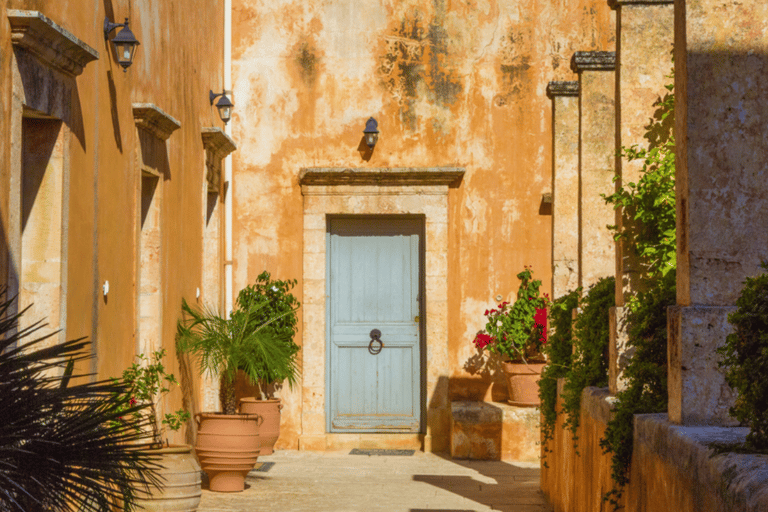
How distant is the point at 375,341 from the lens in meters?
10.2

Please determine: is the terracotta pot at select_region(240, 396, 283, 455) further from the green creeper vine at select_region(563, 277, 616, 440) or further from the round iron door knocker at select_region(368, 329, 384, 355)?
the green creeper vine at select_region(563, 277, 616, 440)

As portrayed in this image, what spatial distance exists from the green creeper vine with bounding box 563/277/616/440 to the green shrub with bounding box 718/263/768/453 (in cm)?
278

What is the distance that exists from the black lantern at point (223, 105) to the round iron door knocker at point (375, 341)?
103 inches

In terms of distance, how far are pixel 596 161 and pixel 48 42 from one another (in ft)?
11.9

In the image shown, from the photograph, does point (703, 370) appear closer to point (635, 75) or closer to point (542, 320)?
point (635, 75)

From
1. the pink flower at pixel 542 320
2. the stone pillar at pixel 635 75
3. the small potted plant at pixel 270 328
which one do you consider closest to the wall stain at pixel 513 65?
the pink flower at pixel 542 320

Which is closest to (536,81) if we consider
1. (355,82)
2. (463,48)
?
(463,48)

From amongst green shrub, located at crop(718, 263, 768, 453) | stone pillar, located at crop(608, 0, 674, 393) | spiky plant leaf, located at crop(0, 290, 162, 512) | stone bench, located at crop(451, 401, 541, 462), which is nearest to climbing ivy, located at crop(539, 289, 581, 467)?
stone pillar, located at crop(608, 0, 674, 393)

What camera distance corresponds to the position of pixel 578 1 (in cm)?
1011

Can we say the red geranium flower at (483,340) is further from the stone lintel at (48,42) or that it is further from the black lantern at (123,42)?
the stone lintel at (48,42)

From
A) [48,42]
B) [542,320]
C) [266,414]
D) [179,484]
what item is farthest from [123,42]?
[542,320]

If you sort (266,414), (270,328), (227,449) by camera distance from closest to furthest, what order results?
1. (227,449)
2. (270,328)
3. (266,414)

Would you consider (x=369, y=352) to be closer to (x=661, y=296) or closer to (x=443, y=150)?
(x=443, y=150)

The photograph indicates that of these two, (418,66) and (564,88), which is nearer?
(564,88)
